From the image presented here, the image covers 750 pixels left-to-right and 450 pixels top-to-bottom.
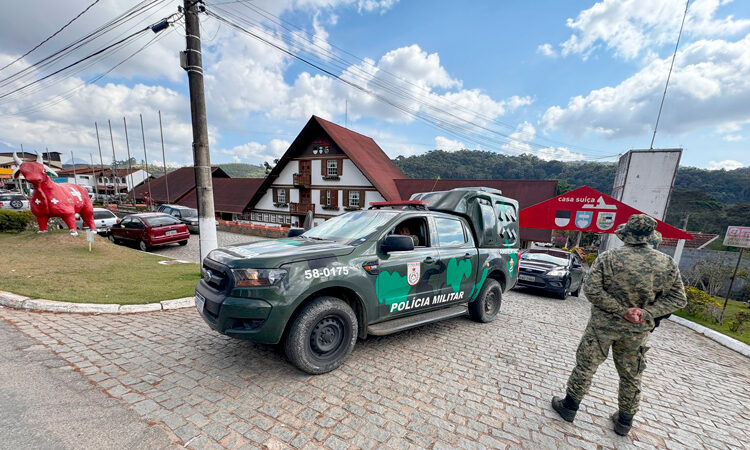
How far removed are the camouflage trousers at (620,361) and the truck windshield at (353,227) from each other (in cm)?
256

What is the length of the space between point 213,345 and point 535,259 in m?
8.75

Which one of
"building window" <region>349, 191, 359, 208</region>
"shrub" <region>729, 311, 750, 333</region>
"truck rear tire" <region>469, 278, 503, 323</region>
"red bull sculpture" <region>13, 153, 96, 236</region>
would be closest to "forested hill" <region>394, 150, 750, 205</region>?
"building window" <region>349, 191, 359, 208</region>

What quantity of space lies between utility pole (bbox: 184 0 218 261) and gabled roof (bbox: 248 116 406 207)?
45.2 ft

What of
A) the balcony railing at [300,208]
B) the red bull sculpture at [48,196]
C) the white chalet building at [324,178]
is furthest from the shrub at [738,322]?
the balcony railing at [300,208]

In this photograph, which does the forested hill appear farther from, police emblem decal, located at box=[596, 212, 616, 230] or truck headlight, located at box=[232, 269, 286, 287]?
truck headlight, located at box=[232, 269, 286, 287]

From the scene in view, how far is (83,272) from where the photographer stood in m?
6.47

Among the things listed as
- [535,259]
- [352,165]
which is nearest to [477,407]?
[535,259]

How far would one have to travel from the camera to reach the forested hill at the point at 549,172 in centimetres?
4509

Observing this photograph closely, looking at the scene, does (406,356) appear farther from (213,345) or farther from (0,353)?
(0,353)

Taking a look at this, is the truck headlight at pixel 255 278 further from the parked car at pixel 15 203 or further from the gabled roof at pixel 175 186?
the parked car at pixel 15 203

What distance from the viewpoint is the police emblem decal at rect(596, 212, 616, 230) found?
325 inches

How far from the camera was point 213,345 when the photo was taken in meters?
3.71

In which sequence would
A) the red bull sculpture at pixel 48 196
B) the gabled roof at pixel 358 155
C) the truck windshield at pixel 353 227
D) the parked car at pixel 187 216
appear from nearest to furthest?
1. the truck windshield at pixel 353 227
2. the red bull sculpture at pixel 48 196
3. the parked car at pixel 187 216
4. the gabled roof at pixel 358 155

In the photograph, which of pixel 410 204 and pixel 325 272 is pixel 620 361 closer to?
pixel 325 272
